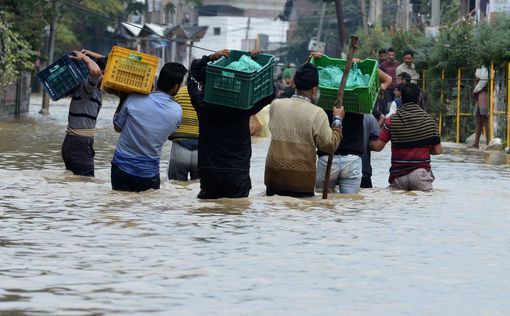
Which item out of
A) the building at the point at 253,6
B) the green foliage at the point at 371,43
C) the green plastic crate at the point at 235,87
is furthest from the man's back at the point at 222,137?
the building at the point at 253,6

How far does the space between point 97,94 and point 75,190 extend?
1026 mm

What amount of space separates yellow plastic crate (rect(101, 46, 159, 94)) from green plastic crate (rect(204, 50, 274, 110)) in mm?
772

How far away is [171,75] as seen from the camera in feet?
40.8

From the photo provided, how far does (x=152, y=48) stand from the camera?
8181cm

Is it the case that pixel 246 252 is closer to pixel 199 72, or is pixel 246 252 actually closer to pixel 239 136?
pixel 239 136

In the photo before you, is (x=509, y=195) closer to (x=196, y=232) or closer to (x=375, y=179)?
(x=375, y=179)

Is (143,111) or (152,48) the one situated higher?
(152,48)

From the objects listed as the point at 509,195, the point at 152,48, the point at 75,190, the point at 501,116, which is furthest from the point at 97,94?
the point at 152,48

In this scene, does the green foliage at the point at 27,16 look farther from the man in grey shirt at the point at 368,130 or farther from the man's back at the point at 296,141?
the man's back at the point at 296,141

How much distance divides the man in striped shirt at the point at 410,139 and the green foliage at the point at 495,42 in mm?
10617

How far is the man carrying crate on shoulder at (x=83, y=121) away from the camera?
13858 millimetres

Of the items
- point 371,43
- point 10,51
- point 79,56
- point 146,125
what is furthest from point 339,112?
point 371,43

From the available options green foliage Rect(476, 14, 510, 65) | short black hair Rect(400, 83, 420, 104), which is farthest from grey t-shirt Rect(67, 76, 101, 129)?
green foliage Rect(476, 14, 510, 65)

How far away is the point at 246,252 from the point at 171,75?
133 inches
